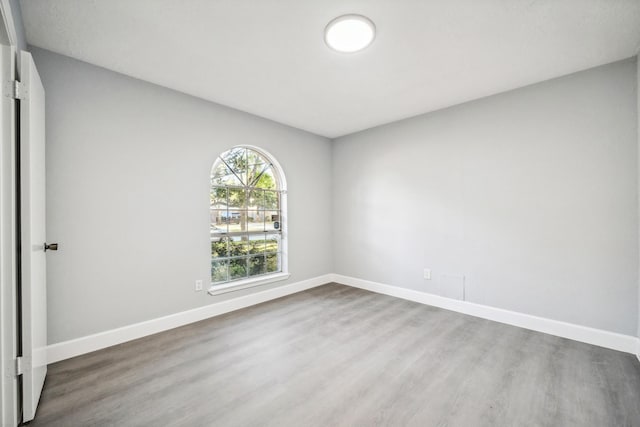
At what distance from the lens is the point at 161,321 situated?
2.72 metres

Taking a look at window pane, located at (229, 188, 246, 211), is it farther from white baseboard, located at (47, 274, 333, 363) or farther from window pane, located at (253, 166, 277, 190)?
white baseboard, located at (47, 274, 333, 363)

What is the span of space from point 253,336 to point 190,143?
85.3 inches

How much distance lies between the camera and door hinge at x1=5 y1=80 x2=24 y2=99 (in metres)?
1.42

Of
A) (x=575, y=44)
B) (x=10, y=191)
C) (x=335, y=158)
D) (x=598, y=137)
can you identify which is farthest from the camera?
(x=335, y=158)

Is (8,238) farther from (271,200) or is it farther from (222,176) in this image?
(271,200)

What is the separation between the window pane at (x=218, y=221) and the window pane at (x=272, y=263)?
2.67 feet

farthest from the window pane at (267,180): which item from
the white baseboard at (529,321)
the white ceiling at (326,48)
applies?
the white baseboard at (529,321)

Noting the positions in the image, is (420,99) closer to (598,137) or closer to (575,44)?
(575,44)

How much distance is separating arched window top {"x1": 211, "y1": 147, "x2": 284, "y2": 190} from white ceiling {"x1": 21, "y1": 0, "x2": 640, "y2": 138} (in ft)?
2.48

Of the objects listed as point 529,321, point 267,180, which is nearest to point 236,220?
point 267,180

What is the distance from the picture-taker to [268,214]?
12.9ft

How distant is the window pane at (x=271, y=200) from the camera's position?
12.8ft

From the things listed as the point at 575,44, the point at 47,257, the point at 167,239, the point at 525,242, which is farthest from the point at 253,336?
the point at 575,44

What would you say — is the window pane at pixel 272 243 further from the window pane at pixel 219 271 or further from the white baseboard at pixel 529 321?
the white baseboard at pixel 529 321
